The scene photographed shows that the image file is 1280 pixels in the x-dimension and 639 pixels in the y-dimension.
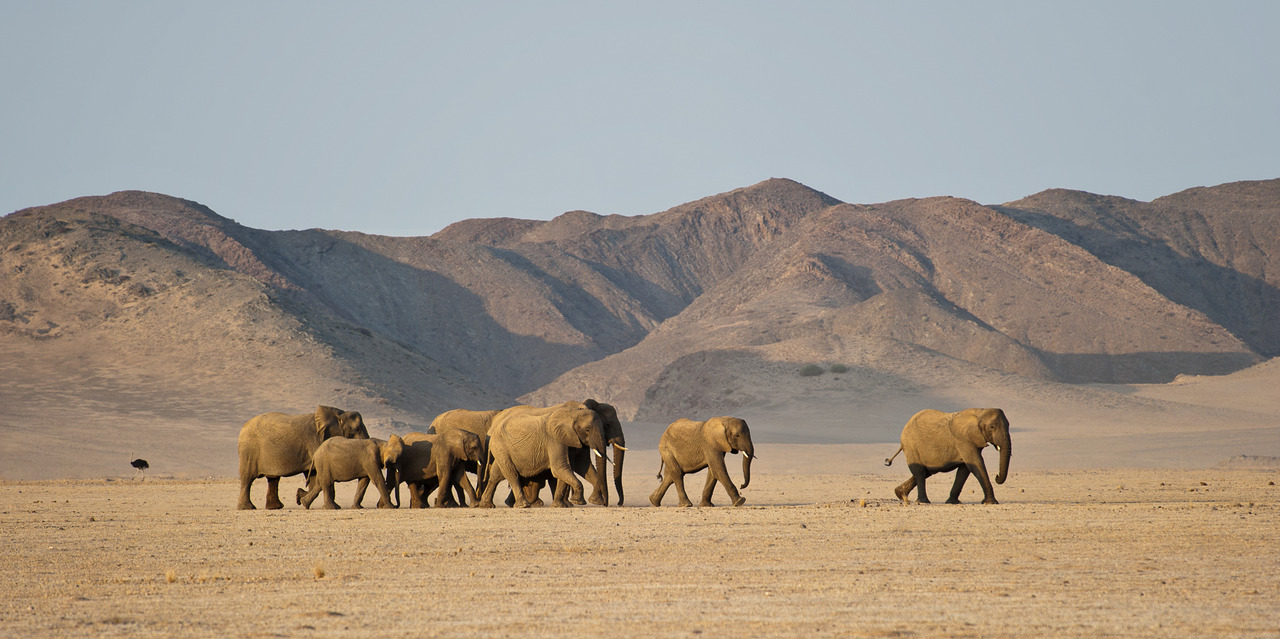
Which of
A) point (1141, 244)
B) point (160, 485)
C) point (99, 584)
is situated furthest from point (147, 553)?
point (1141, 244)

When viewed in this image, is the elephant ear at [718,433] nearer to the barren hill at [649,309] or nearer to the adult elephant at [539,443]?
the adult elephant at [539,443]

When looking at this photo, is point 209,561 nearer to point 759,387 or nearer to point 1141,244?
point 759,387

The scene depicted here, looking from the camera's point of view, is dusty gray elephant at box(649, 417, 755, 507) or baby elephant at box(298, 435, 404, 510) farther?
baby elephant at box(298, 435, 404, 510)

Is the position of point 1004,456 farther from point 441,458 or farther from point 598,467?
point 441,458

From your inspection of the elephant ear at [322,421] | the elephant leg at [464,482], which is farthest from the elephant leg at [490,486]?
the elephant ear at [322,421]

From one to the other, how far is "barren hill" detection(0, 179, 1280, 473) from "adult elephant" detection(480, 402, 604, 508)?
79.6 feet

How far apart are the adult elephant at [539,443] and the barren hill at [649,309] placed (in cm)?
2425

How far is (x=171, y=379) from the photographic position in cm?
6456

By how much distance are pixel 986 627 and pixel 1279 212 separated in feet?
539

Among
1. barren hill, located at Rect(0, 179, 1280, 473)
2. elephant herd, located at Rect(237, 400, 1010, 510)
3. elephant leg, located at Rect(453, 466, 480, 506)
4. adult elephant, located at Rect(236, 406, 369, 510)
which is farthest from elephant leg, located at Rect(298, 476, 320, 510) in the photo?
barren hill, located at Rect(0, 179, 1280, 473)

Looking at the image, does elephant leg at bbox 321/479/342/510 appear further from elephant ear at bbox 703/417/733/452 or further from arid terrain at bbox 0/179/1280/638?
elephant ear at bbox 703/417/733/452

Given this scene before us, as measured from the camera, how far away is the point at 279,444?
2567cm

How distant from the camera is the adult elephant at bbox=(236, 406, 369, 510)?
25.6 meters

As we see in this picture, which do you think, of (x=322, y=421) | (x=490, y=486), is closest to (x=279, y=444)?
(x=322, y=421)
